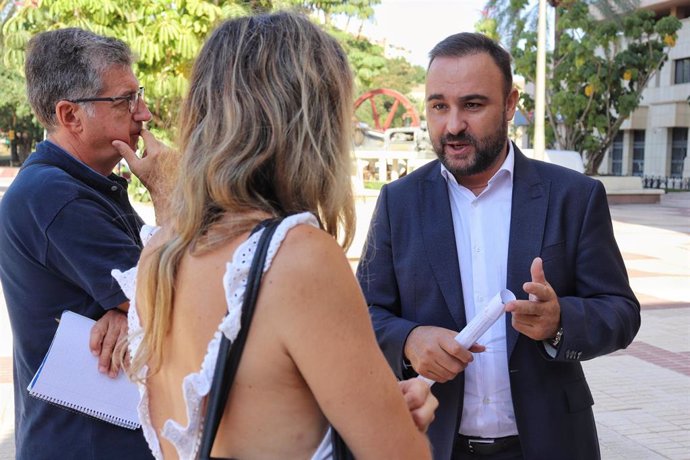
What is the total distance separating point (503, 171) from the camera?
255cm

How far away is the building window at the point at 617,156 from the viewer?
166 feet

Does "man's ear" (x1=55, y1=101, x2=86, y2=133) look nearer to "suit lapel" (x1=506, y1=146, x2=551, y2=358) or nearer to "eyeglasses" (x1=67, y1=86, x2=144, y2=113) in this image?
"eyeglasses" (x1=67, y1=86, x2=144, y2=113)

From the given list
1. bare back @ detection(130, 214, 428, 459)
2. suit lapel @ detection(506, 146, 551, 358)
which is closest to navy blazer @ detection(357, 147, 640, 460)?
suit lapel @ detection(506, 146, 551, 358)

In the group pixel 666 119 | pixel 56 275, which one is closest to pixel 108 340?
pixel 56 275

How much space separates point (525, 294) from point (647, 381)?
4.63m

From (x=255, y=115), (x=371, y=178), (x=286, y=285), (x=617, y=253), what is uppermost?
(x=255, y=115)

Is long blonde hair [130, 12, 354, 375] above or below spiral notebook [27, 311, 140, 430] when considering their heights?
above

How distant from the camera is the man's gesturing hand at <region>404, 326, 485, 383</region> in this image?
2.07 m

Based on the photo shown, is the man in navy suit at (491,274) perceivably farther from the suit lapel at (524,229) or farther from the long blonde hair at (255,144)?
the long blonde hair at (255,144)

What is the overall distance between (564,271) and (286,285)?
130 cm

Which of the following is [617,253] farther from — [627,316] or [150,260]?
[150,260]

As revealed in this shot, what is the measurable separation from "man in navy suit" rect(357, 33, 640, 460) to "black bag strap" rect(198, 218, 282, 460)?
2.83ft

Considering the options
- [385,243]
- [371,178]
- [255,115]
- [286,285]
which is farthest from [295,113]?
[371,178]

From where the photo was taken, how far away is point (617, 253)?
241 cm
